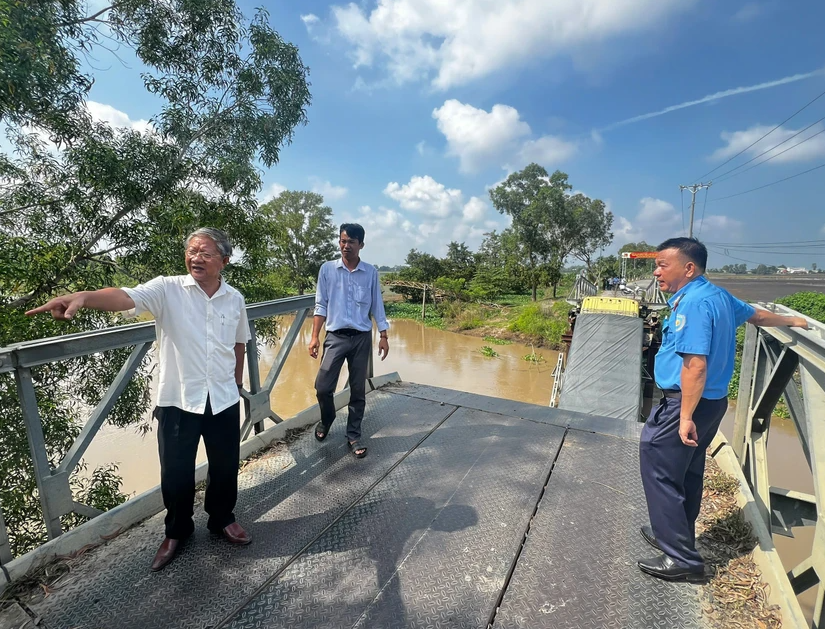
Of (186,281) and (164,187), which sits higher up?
(164,187)

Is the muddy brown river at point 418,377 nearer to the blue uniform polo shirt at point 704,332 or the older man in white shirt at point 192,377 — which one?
the older man in white shirt at point 192,377

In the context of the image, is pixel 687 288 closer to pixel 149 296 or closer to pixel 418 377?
pixel 149 296

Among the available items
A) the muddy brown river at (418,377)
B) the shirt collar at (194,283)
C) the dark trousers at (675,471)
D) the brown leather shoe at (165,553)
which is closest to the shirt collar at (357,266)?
the shirt collar at (194,283)

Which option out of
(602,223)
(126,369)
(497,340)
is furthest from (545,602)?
(602,223)

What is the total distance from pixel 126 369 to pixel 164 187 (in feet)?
12.7

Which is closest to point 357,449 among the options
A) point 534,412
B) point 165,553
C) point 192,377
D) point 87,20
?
point 165,553

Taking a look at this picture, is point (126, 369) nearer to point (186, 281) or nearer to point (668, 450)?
point (186, 281)

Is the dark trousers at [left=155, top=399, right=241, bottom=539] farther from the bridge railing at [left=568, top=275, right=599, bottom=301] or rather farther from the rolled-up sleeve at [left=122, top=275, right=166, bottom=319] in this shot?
Result: the bridge railing at [left=568, top=275, right=599, bottom=301]

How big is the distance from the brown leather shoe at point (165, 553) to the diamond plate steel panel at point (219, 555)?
1.0 inches

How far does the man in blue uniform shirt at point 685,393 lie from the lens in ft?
4.90

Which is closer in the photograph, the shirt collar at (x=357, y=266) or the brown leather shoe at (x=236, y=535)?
the brown leather shoe at (x=236, y=535)

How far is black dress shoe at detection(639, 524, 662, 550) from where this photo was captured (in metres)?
1.78

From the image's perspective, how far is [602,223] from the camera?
28.6m

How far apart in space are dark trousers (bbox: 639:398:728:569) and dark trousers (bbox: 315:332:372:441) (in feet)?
5.53
